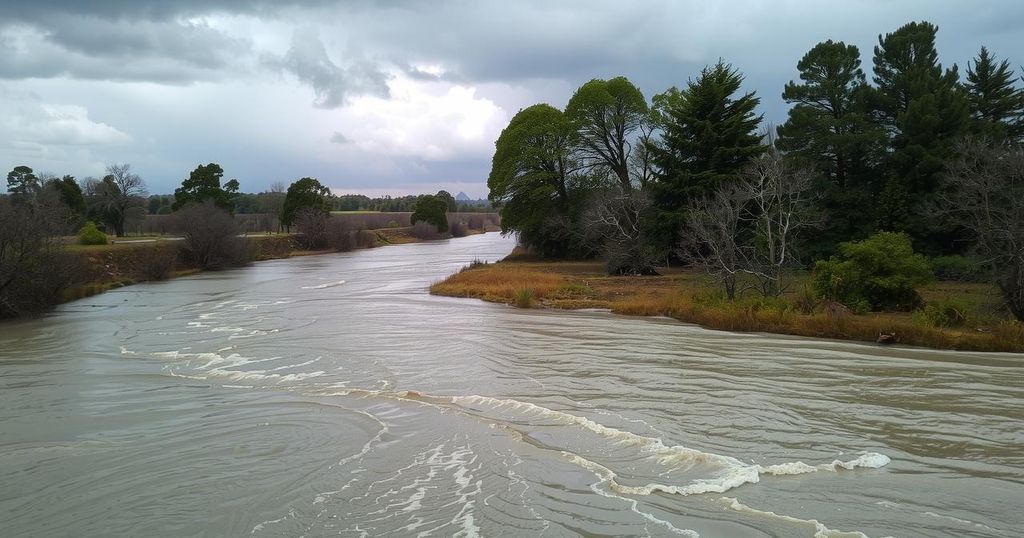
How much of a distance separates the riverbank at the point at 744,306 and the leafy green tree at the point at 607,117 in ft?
52.4

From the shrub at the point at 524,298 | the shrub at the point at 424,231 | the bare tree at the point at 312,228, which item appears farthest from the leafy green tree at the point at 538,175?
the shrub at the point at 424,231

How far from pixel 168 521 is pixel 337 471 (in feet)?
6.62

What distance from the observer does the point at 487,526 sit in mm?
6734

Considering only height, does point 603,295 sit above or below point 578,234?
below

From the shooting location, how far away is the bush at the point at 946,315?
17250 millimetres

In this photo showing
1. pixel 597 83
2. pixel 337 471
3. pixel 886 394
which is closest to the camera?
pixel 337 471

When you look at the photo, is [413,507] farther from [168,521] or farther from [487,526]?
[168,521]

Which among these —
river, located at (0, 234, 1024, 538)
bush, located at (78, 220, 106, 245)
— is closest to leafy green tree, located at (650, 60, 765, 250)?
river, located at (0, 234, 1024, 538)

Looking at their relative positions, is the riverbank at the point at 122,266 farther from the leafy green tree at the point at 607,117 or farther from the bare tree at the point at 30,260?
the leafy green tree at the point at 607,117

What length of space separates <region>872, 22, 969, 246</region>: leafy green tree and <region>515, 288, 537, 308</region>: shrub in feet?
56.1

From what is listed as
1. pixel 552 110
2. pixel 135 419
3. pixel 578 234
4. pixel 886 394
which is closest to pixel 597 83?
pixel 552 110

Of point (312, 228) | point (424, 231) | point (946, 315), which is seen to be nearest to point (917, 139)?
point (946, 315)

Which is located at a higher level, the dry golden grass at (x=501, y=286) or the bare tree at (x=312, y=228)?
the bare tree at (x=312, y=228)

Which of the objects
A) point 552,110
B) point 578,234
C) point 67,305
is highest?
point 552,110
